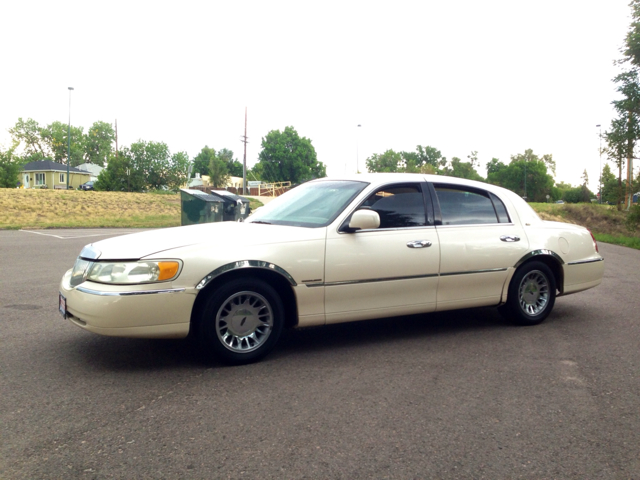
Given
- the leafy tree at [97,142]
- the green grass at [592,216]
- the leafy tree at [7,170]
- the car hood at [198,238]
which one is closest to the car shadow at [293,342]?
the car hood at [198,238]

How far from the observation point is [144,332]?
4254 mm

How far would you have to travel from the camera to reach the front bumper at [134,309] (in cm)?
416

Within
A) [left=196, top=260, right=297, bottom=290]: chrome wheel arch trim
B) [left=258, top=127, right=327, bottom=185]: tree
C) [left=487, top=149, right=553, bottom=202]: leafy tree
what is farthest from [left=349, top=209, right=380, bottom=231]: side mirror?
[left=487, top=149, right=553, bottom=202]: leafy tree

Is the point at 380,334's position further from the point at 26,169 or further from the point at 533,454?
the point at 26,169

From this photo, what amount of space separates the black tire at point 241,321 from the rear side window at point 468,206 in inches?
79.1

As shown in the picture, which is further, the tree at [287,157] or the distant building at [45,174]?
the tree at [287,157]

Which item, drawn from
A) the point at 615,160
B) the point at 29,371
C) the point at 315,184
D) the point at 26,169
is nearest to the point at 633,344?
the point at 315,184

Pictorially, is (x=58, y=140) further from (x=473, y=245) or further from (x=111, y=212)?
(x=473, y=245)

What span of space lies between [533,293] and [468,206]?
1.21m

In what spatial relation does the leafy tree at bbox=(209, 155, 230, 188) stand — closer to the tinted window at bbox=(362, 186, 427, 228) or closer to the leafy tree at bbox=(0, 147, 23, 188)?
the leafy tree at bbox=(0, 147, 23, 188)

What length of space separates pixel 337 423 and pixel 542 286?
358 centimetres

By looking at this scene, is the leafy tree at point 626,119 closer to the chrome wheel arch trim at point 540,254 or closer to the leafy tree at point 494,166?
the chrome wheel arch trim at point 540,254

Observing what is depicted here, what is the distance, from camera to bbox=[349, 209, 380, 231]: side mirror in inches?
191

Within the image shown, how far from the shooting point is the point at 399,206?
546 centimetres
